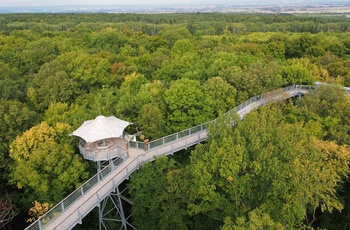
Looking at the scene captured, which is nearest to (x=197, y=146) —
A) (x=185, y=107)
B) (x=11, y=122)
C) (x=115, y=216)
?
(x=185, y=107)

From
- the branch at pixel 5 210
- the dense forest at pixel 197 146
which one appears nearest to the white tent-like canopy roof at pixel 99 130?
the dense forest at pixel 197 146

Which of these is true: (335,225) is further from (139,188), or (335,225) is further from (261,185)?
(139,188)

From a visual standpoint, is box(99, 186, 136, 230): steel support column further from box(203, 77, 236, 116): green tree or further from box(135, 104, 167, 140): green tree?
box(203, 77, 236, 116): green tree

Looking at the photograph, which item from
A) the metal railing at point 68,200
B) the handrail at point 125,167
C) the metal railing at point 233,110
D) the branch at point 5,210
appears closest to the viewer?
the metal railing at point 68,200

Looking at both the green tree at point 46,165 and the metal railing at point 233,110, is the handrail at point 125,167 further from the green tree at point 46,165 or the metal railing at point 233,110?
the green tree at point 46,165

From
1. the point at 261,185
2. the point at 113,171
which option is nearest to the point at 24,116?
the point at 113,171

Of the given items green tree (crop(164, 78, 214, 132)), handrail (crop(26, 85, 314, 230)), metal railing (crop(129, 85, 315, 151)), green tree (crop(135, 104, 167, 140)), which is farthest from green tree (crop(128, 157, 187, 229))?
green tree (crop(164, 78, 214, 132))

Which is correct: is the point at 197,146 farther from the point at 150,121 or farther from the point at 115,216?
the point at 115,216
